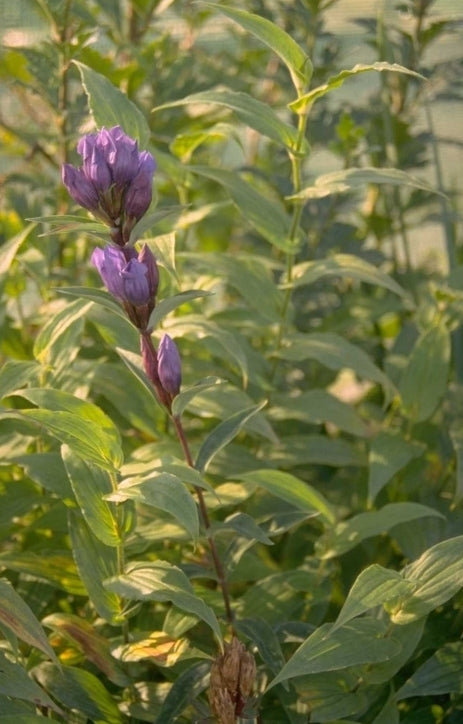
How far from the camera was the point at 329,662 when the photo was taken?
0.57 m

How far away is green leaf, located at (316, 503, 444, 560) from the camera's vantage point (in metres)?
0.67

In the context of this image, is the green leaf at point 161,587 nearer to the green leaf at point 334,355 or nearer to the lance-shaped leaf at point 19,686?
the lance-shaped leaf at point 19,686

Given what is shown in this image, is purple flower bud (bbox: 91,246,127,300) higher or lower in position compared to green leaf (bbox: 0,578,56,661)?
higher

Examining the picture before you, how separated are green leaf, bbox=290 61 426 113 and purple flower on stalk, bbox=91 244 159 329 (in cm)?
15

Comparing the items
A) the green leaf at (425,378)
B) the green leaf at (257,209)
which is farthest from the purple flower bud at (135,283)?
the green leaf at (425,378)

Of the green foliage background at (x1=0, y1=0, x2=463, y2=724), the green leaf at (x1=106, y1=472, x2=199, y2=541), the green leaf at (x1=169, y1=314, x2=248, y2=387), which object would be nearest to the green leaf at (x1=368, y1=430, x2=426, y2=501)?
the green foliage background at (x1=0, y1=0, x2=463, y2=724)

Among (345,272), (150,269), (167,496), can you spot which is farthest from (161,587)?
(345,272)

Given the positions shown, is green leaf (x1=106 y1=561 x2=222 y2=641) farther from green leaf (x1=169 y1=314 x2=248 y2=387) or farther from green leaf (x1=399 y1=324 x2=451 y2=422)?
green leaf (x1=399 y1=324 x2=451 y2=422)

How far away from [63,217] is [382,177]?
22 cm

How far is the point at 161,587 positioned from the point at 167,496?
0.18 ft

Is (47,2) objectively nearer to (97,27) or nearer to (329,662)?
(97,27)

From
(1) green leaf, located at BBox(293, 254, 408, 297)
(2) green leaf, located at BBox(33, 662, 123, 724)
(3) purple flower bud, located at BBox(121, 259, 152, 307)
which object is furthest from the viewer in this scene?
(1) green leaf, located at BBox(293, 254, 408, 297)

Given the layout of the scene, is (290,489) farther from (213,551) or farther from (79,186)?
(79,186)

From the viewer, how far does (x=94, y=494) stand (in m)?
0.61
